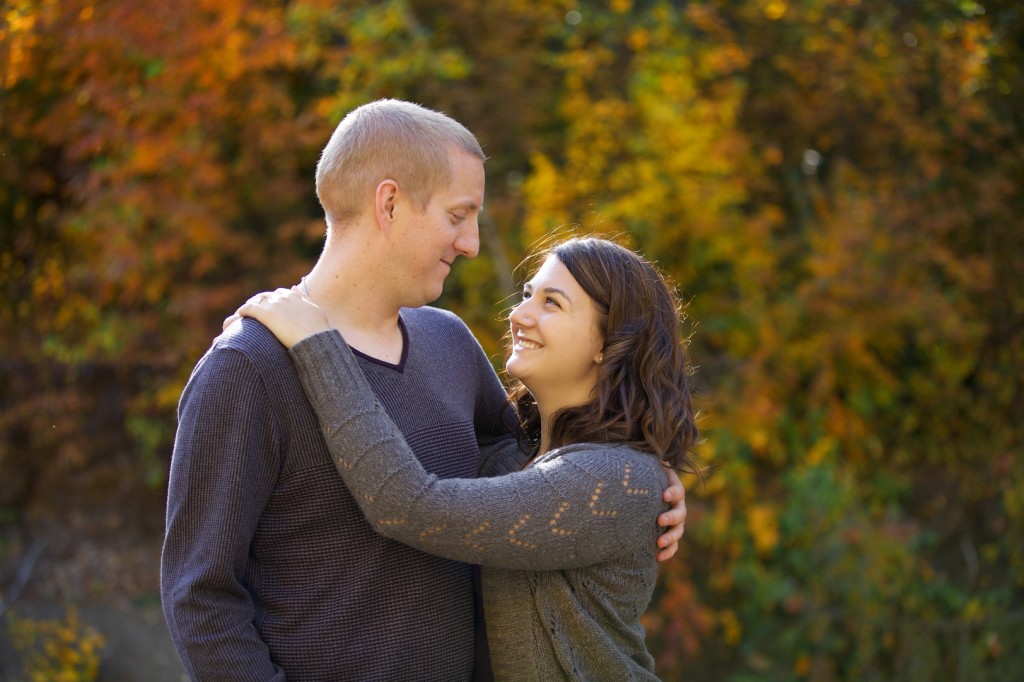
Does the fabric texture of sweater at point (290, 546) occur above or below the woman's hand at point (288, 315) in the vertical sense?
below

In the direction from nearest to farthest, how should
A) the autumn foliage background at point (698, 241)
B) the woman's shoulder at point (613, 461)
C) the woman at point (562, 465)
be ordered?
the woman at point (562, 465) → the woman's shoulder at point (613, 461) → the autumn foliage background at point (698, 241)

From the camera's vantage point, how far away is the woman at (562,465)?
6.13 feet

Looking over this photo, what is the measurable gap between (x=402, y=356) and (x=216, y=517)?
0.56 meters

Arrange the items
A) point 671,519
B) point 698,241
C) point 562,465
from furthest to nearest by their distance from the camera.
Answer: point 698,241 → point 671,519 → point 562,465

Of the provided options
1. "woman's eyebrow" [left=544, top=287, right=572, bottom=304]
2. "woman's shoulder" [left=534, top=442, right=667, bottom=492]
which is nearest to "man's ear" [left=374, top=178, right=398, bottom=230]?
"woman's eyebrow" [left=544, top=287, right=572, bottom=304]

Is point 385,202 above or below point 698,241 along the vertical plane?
above

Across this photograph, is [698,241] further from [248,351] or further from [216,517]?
[216,517]

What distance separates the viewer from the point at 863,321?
536cm

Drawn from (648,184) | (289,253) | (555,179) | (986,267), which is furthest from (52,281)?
(986,267)

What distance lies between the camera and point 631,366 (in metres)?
2.22

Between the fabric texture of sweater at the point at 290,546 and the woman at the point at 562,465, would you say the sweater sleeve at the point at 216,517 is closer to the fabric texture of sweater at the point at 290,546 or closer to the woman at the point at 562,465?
the fabric texture of sweater at the point at 290,546

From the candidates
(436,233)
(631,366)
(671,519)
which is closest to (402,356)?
(436,233)

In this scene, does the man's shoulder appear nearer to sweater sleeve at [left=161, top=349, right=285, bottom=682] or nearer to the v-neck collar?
sweater sleeve at [left=161, top=349, right=285, bottom=682]

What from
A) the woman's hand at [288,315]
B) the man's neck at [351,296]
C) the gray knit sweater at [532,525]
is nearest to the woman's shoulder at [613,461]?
the gray knit sweater at [532,525]
